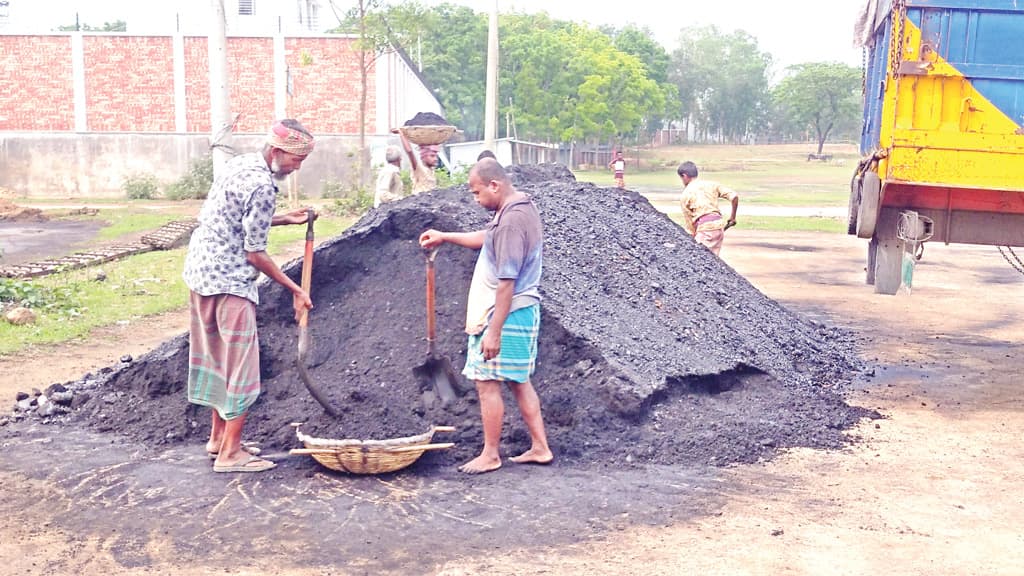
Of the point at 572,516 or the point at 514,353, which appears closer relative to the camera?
the point at 572,516

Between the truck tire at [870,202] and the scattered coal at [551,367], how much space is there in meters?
1.13

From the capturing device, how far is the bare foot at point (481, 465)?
493 centimetres

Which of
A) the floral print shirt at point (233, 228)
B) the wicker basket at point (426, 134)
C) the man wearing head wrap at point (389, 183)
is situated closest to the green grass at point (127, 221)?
the man wearing head wrap at point (389, 183)

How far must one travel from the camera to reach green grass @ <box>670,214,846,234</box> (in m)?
19.5

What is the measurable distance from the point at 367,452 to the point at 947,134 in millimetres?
4330

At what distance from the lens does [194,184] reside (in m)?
26.4

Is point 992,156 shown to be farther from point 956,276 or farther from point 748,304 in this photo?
point 956,276

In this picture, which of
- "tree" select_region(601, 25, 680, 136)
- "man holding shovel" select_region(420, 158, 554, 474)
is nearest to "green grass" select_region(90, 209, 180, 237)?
"man holding shovel" select_region(420, 158, 554, 474)

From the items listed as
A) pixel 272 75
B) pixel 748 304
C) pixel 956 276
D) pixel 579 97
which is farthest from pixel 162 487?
pixel 579 97

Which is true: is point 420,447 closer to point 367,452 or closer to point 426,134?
point 367,452

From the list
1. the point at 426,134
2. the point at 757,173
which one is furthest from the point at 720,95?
the point at 426,134

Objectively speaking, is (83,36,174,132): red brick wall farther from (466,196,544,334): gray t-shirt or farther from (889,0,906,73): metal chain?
(466,196,544,334): gray t-shirt

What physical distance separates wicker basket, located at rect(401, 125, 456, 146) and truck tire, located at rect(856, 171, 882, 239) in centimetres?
351

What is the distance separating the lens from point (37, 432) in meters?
5.70
